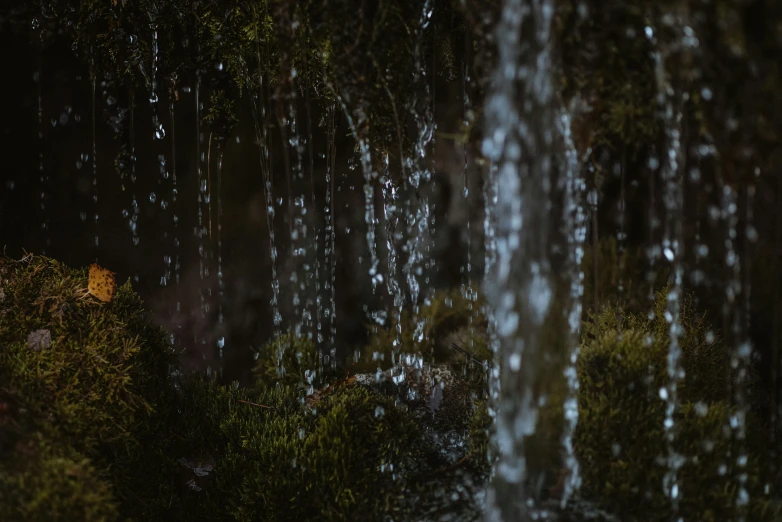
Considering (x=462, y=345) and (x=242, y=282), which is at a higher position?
(x=242, y=282)

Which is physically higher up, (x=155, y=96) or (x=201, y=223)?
(x=155, y=96)

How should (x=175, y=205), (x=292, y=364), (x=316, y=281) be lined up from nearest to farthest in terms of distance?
(x=292, y=364) < (x=175, y=205) < (x=316, y=281)

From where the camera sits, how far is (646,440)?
2.44 metres

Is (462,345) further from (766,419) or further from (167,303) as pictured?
(167,303)

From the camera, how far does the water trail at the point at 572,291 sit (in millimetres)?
2410

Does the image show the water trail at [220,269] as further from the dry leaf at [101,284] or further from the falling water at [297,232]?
the dry leaf at [101,284]

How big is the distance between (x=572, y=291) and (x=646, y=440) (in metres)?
0.72

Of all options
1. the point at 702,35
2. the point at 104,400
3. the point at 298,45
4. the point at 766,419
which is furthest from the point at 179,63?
the point at 766,419

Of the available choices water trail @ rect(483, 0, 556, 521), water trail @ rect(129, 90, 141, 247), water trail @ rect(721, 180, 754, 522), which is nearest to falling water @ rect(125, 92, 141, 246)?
water trail @ rect(129, 90, 141, 247)

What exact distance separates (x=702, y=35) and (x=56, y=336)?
9.76 ft

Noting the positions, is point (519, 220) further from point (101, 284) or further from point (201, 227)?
point (201, 227)

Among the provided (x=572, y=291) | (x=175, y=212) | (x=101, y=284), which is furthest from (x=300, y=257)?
(x=572, y=291)

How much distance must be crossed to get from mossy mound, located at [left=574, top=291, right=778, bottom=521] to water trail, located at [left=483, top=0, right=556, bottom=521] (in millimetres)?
284

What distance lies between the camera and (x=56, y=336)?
263cm
